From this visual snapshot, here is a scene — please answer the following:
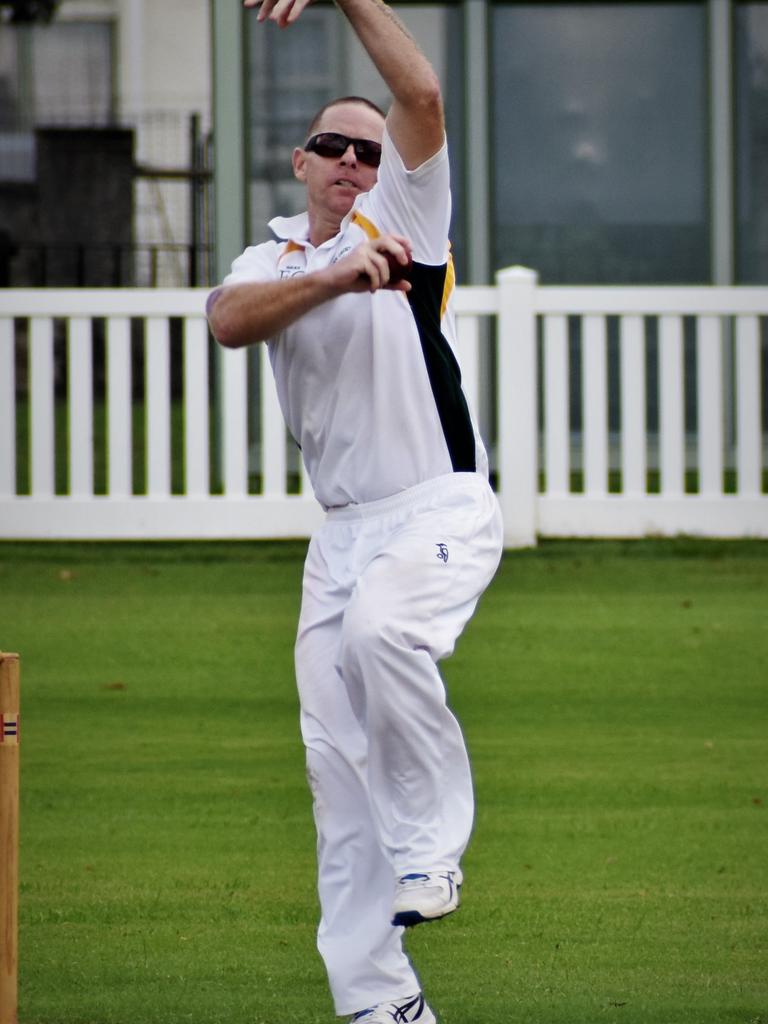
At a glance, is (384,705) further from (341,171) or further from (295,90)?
(295,90)

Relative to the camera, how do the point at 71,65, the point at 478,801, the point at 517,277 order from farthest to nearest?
the point at 71,65 → the point at 517,277 → the point at 478,801

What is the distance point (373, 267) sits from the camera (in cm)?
335

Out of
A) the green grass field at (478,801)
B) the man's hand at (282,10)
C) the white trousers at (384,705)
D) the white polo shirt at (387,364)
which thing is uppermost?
the man's hand at (282,10)

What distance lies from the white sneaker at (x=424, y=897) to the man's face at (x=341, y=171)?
129 cm

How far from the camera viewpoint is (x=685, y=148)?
40.9 feet

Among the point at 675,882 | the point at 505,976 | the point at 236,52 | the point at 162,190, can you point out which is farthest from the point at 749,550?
the point at 162,190

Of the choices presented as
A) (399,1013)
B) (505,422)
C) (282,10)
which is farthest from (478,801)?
(505,422)

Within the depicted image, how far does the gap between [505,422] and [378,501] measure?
6.31 metres

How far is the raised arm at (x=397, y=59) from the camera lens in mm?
3502

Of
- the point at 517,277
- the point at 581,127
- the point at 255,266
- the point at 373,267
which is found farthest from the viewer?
the point at 581,127

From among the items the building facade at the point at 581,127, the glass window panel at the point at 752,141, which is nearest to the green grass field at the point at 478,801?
the building facade at the point at 581,127

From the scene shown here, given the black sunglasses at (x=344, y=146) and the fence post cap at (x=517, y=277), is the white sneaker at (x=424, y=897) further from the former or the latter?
the fence post cap at (x=517, y=277)

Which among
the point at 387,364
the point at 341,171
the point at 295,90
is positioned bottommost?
the point at 387,364

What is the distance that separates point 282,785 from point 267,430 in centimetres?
437
